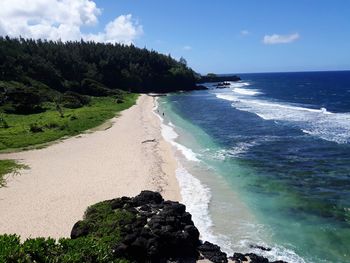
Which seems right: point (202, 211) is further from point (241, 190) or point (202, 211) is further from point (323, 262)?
point (323, 262)

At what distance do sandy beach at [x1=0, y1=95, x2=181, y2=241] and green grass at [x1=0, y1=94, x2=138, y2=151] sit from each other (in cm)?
285

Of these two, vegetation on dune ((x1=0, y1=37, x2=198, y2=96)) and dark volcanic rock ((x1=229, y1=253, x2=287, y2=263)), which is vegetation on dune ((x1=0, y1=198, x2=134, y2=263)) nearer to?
dark volcanic rock ((x1=229, y1=253, x2=287, y2=263))

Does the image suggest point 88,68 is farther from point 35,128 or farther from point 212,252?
point 212,252

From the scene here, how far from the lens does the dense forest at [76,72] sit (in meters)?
80.6

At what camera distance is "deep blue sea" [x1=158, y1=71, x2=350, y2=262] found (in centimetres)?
2077

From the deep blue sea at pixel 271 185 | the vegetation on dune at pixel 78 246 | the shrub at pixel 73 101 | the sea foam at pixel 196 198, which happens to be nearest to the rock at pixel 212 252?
the deep blue sea at pixel 271 185

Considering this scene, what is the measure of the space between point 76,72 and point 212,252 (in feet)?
354

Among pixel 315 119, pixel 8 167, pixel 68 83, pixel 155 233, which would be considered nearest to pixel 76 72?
pixel 68 83

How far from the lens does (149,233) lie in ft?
58.5

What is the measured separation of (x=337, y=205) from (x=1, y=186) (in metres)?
22.8

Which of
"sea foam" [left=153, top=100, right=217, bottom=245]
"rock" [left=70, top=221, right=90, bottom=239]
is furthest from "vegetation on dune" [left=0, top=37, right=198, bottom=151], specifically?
"rock" [left=70, top=221, right=90, bottom=239]

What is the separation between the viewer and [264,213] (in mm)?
24469

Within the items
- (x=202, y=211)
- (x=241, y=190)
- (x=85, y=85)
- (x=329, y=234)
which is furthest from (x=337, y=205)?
(x=85, y=85)

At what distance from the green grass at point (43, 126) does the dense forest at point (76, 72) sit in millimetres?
7833
